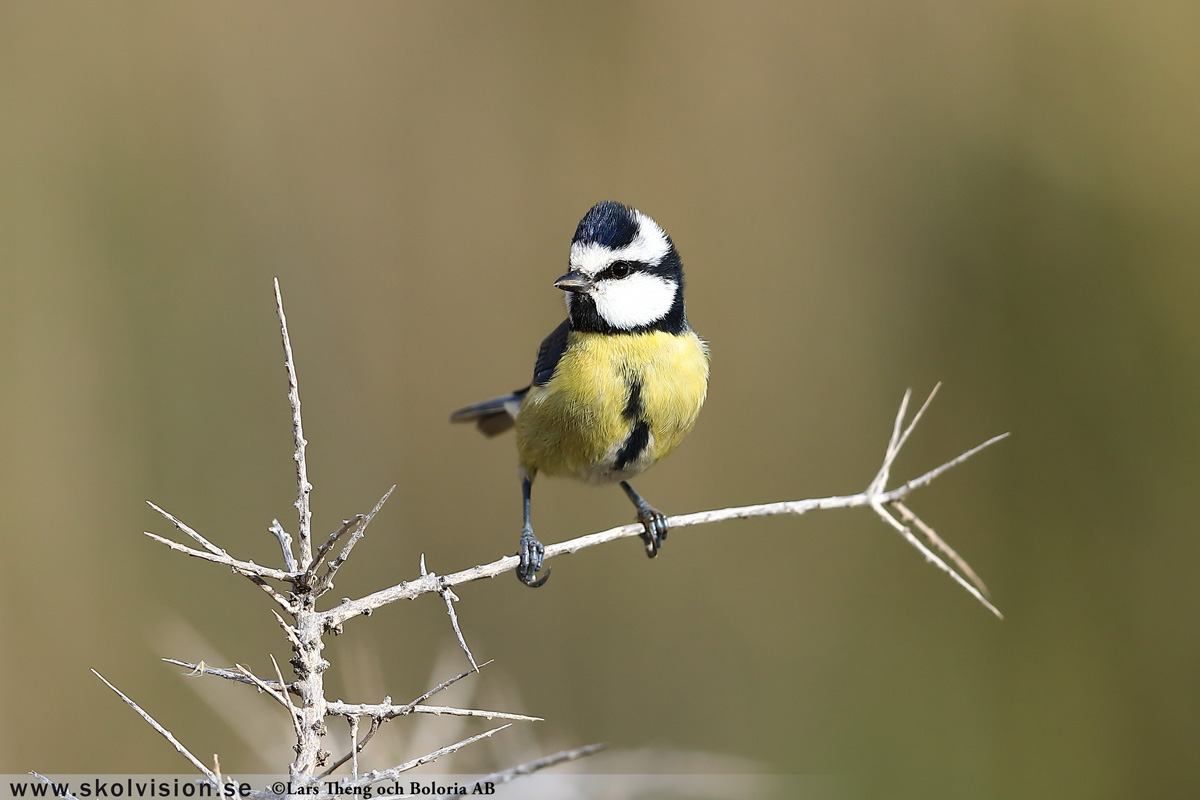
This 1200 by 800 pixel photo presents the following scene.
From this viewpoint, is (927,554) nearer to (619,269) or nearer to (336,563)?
(336,563)

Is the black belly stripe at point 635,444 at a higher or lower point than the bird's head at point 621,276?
lower

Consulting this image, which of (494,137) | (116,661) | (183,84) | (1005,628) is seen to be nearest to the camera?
(116,661)

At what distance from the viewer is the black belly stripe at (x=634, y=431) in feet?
8.42

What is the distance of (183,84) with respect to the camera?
438 centimetres

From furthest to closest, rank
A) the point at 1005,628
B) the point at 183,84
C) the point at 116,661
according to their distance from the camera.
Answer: the point at 183,84, the point at 1005,628, the point at 116,661

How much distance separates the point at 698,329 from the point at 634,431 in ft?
4.02

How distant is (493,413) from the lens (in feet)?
11.4

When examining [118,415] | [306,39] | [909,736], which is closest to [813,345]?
[909,736]

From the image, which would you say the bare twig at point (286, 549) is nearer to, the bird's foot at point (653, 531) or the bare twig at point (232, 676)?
the bare twig at point (232, 676)

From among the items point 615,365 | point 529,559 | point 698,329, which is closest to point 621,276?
point 615,365

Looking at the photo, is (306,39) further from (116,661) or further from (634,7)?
(116,661)

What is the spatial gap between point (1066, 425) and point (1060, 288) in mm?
662

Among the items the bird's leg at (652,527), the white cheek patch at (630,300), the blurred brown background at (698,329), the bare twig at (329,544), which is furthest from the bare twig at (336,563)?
the blurred brown background at (698,329)

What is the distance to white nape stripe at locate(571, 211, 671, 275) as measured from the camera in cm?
259
